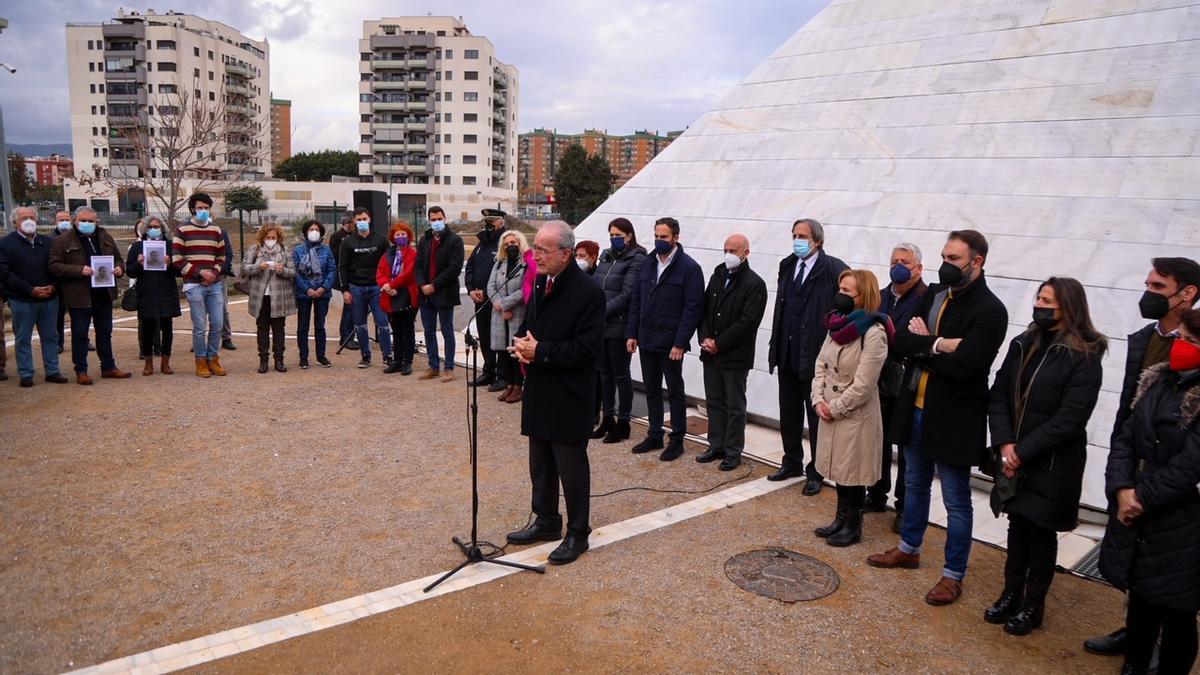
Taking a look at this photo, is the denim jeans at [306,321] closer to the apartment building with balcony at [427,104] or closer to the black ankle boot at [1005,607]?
the black ankle boot at [1005,607]

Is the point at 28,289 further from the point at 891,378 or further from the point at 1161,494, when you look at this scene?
the point at 1161,494

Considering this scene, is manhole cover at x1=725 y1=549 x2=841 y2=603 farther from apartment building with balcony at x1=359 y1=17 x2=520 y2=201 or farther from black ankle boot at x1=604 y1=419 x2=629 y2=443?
apartment building with balcony at x1=359 y1=17 x2=520 y2=201

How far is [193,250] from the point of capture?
9.20 metres

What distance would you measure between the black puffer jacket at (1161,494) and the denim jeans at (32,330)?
10095 millimetres

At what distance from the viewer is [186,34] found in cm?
7025

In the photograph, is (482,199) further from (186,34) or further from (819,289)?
(819,289)

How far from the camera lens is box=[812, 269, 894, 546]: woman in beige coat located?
186 inches

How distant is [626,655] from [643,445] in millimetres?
3294

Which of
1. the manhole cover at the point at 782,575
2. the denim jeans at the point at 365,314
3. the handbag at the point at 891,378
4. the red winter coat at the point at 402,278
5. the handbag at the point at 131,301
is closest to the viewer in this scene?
the manhole cover at the point at 782,575

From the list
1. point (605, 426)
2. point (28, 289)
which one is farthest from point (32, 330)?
point (605, 426)

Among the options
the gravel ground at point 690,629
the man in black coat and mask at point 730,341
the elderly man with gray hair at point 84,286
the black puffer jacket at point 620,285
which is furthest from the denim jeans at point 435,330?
the gravel ground at point 690,629

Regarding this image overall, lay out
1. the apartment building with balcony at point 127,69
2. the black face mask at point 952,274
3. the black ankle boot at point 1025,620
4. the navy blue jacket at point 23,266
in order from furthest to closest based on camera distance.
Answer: the apartment building with balcony at point 127,69 < the navy blue jacket at point 23,266 < the black face mask at point 952,274 < the black ankle boot at point 1025,620

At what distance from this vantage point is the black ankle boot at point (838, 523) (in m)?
5.05

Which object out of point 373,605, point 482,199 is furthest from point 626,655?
point 482,199
